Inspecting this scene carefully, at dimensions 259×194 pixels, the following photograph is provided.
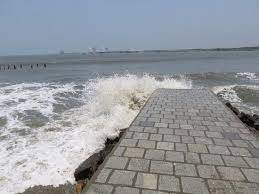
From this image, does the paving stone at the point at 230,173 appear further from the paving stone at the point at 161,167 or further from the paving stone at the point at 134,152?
the paving stone at the point at 134,152

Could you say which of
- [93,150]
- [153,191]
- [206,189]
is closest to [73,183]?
[93,150]

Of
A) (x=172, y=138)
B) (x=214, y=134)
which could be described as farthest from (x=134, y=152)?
(x=214, y=134)

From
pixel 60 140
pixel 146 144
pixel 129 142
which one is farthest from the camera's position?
pixel 60 140

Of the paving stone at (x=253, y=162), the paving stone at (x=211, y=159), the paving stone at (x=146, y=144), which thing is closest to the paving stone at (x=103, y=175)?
the paving stone at (x=146, y=144)

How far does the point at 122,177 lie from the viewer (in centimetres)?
369

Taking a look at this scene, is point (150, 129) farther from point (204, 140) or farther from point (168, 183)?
point (168, 183)

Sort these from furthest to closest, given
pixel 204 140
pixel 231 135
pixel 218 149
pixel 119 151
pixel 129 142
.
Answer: pixel 231 135 → pixel 204 140 → pixel 129 142 → pixel 218 149 → pixel 119 151

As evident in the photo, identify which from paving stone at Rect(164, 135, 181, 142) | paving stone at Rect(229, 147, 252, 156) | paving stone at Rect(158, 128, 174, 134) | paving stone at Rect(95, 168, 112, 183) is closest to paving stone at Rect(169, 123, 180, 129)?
paving stone at Rect(158, 128, 174, 134)

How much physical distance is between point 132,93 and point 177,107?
5.23m

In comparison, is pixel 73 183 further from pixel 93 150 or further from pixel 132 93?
pixel 132 93

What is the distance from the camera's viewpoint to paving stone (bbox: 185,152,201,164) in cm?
423

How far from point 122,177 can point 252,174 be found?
6.36 feet

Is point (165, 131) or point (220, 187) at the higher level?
point (220, 187)

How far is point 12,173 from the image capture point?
19.4 feet
